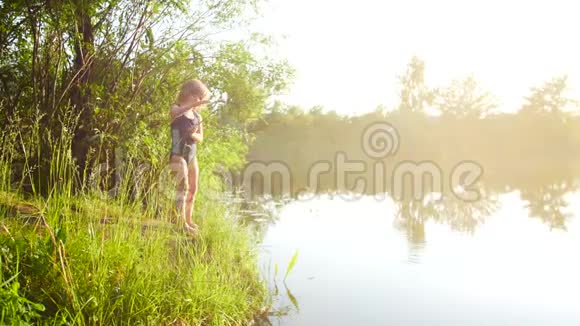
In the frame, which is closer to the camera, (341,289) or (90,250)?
(90,250)

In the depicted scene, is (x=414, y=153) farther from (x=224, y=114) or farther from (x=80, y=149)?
(x=80, y=149)

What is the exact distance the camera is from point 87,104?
564 cm

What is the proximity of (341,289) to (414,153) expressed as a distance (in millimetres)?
36155

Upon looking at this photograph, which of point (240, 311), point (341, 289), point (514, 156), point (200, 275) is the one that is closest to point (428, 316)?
point (341, 289)

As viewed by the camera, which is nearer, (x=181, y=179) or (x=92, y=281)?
(x=92, y=281)

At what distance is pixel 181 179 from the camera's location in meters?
5.03

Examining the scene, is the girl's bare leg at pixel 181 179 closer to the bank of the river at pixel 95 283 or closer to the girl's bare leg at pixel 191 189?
the girl's bare leg at pixel 191 189

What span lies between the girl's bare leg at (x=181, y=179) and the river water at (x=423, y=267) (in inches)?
45.1

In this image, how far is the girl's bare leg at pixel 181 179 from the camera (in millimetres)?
4984

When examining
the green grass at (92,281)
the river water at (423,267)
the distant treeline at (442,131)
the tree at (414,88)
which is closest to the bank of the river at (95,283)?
the green grass at (92,281)

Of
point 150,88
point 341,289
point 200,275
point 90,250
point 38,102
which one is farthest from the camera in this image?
point 150,88

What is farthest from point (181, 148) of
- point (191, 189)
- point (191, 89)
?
point (191, 89)

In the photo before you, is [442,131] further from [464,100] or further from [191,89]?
[191,89]

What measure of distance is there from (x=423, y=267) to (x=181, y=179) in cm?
310
